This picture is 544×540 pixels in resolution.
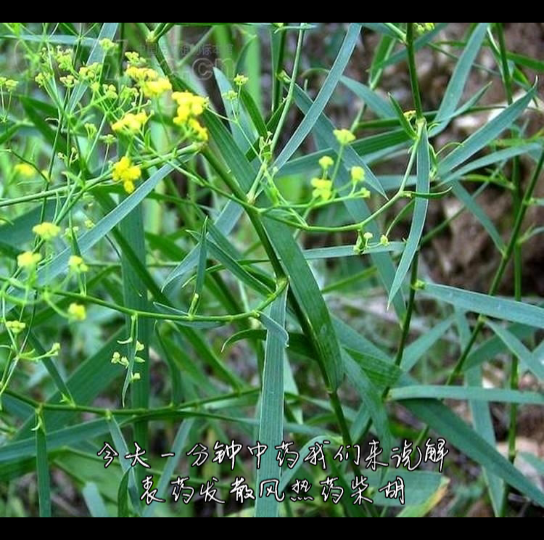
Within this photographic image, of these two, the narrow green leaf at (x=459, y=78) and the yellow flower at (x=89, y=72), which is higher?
the narrow green leaf at (x=459, y=78)

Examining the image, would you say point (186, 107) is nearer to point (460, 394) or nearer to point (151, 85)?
point (151, 85)

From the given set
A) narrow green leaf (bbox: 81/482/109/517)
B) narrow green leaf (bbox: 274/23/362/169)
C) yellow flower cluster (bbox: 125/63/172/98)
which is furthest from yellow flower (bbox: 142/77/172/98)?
narrow green leaf (bbox: 81/482/109/517)

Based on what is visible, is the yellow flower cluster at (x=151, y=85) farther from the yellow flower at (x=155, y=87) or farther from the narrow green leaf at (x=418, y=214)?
the narrow green leaf at (x=418, y=214)

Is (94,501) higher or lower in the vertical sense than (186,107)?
lower

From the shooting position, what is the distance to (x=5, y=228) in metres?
0.66

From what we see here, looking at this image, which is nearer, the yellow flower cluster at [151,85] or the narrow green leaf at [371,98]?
the yellow flower cluster at [151,85]

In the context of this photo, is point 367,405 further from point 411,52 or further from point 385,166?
point 385,166

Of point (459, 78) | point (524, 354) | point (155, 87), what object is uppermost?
point (459, 78)

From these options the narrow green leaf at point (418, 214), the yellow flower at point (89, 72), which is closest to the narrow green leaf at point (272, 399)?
the narrow green leaf at point (418, 214)

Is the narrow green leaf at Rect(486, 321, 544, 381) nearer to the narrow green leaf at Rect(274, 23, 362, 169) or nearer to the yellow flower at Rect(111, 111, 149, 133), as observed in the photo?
the narrow green leaf at Rect(274, 23, 362, 169)

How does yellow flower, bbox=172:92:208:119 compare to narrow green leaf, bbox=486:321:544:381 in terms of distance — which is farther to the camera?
narrow green leaf, bbox=486:321:544:381

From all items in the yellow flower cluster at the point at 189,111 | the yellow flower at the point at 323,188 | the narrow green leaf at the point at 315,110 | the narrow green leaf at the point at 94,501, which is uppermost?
the narrow green leaf at the point at 315,110

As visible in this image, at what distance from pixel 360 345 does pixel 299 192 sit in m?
0.79

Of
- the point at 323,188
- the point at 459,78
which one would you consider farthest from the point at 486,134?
the point at 323,188
